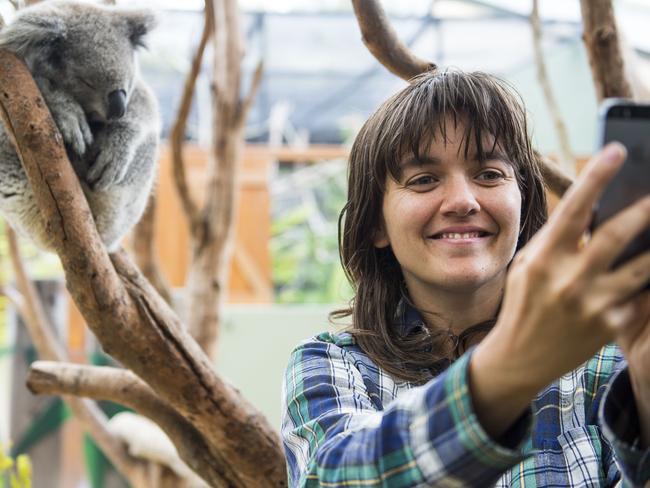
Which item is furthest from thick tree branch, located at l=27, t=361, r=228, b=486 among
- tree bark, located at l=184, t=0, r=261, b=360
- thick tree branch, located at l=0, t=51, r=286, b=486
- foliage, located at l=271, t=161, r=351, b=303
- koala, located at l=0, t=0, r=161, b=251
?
foliage, located at l=271, t=161, r=351, b=303

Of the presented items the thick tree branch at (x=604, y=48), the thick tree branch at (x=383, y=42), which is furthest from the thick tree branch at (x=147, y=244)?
the thick tree branch at (x=604, y=48)

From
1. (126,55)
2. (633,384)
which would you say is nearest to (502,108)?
(633,384)

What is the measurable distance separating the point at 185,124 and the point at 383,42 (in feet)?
3.62

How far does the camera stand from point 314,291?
6.50m

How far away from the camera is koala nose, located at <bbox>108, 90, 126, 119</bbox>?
5.51 feet

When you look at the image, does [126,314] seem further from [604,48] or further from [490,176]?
[604,48]

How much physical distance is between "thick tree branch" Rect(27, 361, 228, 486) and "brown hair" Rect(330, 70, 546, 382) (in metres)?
0.64

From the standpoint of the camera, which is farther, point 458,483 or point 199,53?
point 199,53

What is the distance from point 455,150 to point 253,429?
78 centimetres

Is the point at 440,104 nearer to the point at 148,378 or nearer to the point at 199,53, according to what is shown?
the point at 148,378

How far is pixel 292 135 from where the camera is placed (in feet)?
21.6

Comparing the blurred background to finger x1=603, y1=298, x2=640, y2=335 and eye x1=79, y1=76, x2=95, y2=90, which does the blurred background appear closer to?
eye x1=79, y1=76, x2=95, y2=90

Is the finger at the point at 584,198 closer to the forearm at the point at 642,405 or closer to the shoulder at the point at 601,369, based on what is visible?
the forearm at the point at 642,405

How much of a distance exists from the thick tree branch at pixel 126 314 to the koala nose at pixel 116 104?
1.18 ft
